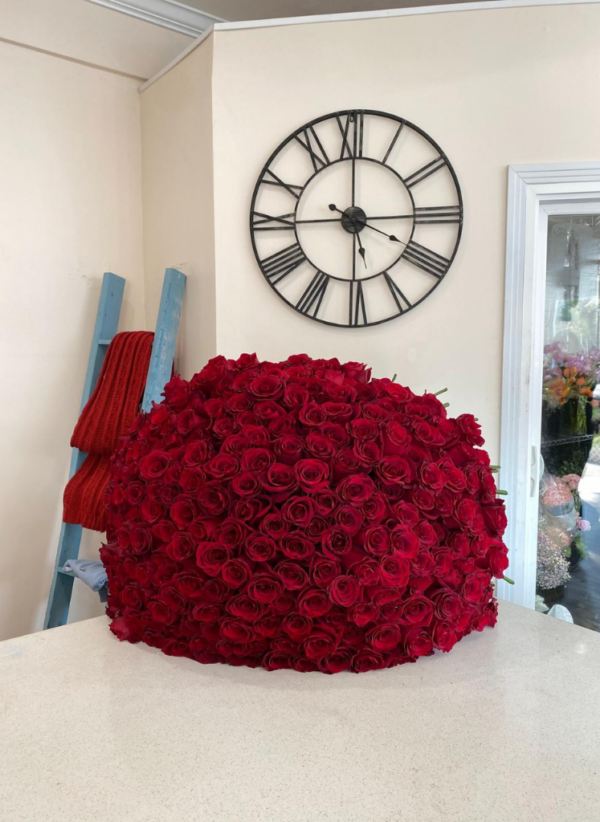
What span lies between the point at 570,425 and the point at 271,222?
108 cm

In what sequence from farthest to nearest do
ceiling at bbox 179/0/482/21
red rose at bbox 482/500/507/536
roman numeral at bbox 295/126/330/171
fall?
1. ceiling at bbox 179/0/482/21
2. roman numeral at bbox 295/126/330/171
3. red rose at bbox 482/500/507/536

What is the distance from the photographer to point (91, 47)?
196cm

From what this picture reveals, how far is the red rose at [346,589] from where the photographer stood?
63 cm

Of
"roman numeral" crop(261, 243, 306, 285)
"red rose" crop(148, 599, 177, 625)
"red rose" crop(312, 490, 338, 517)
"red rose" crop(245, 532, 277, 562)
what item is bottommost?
"red rose" crop(148, 599, 177, 625)

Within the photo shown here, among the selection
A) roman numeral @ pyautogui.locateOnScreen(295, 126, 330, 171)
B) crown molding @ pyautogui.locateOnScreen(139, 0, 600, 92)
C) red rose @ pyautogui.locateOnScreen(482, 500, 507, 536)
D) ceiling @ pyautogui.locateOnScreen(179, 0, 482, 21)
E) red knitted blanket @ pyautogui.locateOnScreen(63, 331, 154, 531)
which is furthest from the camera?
ceiling @ pyautogui.locateOnScreen(179, 0, 482, 21)

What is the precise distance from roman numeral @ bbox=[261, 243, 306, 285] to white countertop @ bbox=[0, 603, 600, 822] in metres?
1.26

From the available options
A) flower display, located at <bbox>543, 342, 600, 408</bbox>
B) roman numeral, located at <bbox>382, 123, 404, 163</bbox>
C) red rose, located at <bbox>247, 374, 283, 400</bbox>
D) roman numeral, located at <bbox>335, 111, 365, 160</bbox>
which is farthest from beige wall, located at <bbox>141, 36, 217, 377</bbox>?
red rose, located at <bbox>247, 374, 283, 400</bbox>

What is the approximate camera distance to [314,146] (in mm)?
1743

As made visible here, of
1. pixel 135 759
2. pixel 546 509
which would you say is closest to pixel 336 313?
pixel 546 509

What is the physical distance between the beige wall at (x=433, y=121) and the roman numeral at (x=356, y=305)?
46mm

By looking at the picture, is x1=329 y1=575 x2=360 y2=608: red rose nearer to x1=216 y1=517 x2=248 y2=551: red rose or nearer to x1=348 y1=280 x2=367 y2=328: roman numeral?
x1=216 y1=517 x2=248 y2=551: red rose

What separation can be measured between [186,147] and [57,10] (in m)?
0.55

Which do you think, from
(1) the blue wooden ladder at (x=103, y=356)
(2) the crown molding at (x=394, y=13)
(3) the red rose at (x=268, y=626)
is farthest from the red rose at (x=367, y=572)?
(2) the crown molding at (x=394, y=13)

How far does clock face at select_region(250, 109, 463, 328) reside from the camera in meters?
1.72
